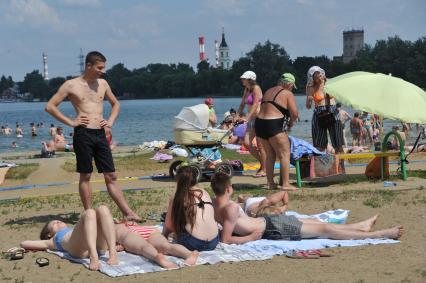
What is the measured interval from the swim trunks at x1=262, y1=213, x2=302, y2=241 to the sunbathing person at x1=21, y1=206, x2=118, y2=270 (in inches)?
61.5

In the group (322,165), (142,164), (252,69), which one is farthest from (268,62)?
(322,165)

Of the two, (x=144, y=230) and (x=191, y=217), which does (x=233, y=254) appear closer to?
(x=191, y=217)

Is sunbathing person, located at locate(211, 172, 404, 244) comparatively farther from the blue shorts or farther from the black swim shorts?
the black swim shorts

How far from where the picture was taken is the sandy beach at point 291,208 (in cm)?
577

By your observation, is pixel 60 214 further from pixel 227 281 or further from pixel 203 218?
pixel 227 281

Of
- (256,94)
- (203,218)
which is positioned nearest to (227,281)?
(203,218)

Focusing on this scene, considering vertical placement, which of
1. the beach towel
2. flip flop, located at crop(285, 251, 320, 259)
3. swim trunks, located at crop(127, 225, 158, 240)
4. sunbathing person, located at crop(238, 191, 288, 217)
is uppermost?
sunbathing person, located at crop(238, 191, 288, 217)

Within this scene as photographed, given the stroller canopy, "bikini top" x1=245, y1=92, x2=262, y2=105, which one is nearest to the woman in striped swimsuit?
"bikini top" x1=245, y1=92, x2=262, y2=105

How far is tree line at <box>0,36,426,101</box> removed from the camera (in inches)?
3772

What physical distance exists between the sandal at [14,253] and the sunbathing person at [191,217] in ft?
4.39

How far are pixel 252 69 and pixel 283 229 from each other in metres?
113

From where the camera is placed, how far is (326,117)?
11102 millimetres

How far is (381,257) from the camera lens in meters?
6.23

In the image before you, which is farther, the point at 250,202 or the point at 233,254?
the point at 250,202
